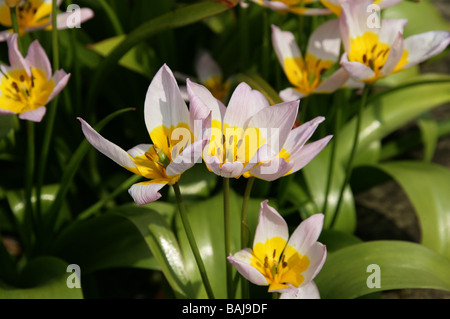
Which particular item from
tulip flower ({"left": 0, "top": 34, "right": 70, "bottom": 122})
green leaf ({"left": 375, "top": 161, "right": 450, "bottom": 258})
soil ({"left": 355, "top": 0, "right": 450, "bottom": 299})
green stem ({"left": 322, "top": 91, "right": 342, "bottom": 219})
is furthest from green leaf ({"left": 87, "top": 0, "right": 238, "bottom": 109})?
soil ({"left": 355, "top": 0, "right": 450, "bottom": 299})

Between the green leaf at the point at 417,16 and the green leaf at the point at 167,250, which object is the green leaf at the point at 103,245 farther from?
the green leaf at the point at 417,16

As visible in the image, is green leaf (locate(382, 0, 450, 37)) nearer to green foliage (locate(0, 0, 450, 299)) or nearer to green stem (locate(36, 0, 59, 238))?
green foliage (locate(0, 0, 450, 299))

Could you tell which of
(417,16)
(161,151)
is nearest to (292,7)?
(161,151)

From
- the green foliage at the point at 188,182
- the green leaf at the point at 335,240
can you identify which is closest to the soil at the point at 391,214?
the green foliage at the point at 188,182

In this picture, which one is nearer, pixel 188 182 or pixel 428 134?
pixel 188 182

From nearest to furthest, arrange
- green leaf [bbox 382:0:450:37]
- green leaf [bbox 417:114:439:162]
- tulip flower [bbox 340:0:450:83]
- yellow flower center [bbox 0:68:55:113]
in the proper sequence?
tulip flower [bbox 340:0:450:83]
yellow flower center [bbox 0:68:55:113]
green leaf [bbox 417:114:439:162]
green leaf [bbox 382:0:450:37]

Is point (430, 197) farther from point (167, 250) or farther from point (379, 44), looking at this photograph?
point (167, 250)
